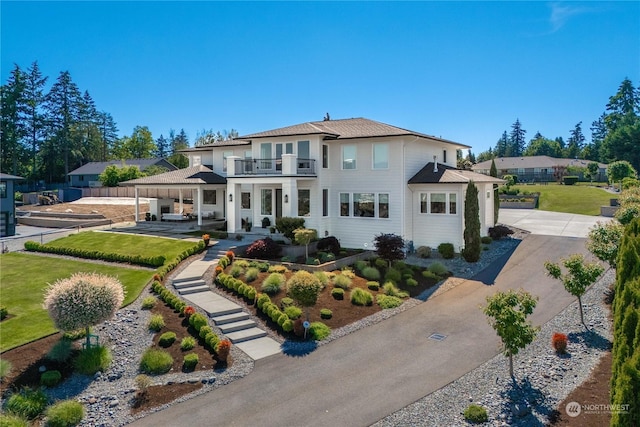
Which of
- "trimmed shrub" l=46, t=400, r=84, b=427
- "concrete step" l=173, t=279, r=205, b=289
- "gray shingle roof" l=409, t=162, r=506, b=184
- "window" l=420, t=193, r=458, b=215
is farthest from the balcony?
"trimmed shrub" l=46, t=400, r=84, b=427

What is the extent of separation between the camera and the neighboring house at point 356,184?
23.7 m

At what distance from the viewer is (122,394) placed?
10086 mm

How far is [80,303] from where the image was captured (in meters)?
11.5

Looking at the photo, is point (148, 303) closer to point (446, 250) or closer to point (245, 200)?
point (245, 200)

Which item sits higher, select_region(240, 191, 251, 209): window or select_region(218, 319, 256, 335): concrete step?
select_region(240, 191, 251, 209): window

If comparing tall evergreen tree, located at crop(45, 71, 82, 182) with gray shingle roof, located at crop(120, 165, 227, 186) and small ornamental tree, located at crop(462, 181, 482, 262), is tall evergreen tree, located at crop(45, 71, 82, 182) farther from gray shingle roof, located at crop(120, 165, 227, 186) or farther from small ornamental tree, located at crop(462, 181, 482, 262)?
small ornamental tree, located at crop(462, 181, 482, 262)

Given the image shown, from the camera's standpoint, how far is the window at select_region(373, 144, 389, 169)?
79.1 ft

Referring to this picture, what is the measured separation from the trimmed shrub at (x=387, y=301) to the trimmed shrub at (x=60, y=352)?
10.6m

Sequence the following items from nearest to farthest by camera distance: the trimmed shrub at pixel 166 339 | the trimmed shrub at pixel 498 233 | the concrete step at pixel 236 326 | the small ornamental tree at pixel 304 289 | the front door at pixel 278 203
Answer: the trimmed shrub at pixel 166 339
the concrete step at pixel 236 326
the small ornamental tree at pixel 304 289
the front door at pixel 278 203
the trimmed shrub at pixel 498 233

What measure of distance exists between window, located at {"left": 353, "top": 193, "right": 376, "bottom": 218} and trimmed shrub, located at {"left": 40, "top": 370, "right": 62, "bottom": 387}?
57.8ft

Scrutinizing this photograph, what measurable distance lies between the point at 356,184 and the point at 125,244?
14633 mm

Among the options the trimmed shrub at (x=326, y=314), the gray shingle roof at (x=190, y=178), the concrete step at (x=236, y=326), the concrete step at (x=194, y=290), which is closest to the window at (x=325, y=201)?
the gray shingle roof at (x=190, y=178)

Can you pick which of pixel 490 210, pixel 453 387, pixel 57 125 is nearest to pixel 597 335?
pixel 453 387

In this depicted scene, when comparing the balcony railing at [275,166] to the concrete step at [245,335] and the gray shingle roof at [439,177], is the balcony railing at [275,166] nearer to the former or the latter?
the gray shingle roof at [439,177]
